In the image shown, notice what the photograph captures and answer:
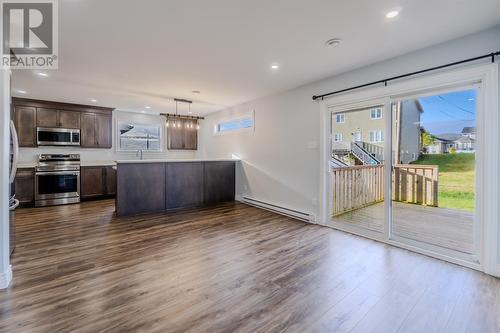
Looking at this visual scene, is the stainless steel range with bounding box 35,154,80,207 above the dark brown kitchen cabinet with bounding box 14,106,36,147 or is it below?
below

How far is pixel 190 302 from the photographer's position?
186 centimetres

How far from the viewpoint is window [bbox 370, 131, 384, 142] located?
3.31m

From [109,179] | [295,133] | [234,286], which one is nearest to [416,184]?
[295,133]

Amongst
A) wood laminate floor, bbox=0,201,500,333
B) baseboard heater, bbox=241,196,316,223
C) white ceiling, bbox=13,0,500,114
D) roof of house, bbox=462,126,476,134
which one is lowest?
wood laminate floor, bbox=0,201,500,333

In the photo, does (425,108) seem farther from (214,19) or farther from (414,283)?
(214,19)

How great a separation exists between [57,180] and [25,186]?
56cm

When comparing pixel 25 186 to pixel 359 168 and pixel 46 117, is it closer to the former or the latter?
pixel 46 117

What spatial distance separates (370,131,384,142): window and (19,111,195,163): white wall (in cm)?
590

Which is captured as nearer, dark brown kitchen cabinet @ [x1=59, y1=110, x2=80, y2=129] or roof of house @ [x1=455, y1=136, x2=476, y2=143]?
roof of house @ [x1=455, y1=136, x2=476, y2=143]

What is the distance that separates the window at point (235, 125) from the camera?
220 inches

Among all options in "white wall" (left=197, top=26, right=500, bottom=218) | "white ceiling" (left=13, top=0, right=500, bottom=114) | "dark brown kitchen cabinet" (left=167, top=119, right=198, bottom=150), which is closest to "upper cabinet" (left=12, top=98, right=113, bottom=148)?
"white ceiling" (left=13, top=0, right=500, bottom=114)

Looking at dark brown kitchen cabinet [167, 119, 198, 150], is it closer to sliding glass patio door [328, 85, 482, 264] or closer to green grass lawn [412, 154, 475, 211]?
sliding glass patio door [328, 85, 482, 264]

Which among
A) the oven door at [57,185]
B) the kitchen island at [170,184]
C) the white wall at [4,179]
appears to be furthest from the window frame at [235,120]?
the white wall at [4,179]

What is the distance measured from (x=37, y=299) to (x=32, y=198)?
4.49 m
